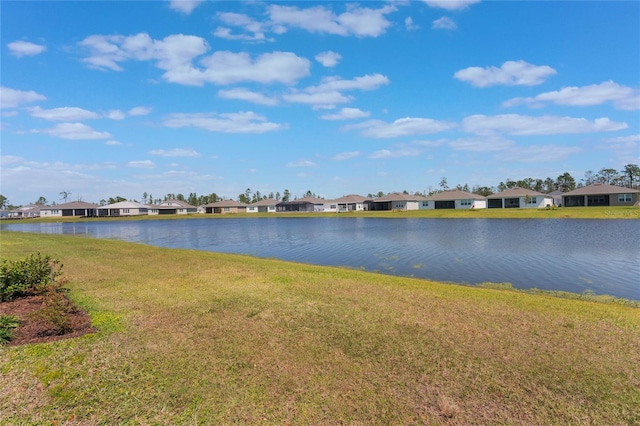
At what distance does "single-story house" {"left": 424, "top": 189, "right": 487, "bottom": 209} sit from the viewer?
74.0 metres

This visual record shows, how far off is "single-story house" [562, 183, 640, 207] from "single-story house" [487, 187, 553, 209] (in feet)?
12.9

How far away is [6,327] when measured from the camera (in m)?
6.65

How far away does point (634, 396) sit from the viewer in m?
4.61

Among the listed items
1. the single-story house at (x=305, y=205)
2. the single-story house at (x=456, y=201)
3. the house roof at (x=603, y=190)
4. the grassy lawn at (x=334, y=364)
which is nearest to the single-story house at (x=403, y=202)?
the single-story house at (x=456, y=201)

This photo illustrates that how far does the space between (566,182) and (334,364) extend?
13093 centimetres

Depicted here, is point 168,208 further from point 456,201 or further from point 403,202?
point 456,201

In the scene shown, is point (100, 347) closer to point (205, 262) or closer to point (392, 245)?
point (205, 262)

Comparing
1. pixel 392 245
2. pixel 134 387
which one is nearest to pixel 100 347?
pixel 134 387

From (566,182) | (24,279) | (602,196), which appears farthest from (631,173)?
(24,279)

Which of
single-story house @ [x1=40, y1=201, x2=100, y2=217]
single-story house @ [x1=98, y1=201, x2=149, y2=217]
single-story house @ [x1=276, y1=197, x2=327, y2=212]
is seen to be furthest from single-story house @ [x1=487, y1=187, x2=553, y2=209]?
single-story house @ [x1=40, y1=201, x2=100, y2=217]

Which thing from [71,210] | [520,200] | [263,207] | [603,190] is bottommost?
[520,200]

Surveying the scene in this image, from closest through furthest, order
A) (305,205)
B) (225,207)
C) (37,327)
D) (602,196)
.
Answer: (37,327) → (602,196) → (305,205) → (225,207)

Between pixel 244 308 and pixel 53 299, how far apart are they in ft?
13.8

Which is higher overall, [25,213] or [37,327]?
[25,213]
